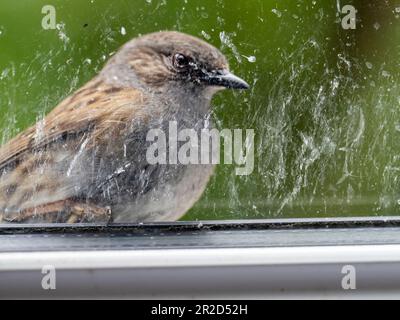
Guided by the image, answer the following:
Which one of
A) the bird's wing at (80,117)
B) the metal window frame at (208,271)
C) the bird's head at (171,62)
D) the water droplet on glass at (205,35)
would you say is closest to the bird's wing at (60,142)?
the bird's wing at (80,117)

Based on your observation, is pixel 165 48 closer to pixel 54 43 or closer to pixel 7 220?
pixel 54 43

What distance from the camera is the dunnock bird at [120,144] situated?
185 centimetres

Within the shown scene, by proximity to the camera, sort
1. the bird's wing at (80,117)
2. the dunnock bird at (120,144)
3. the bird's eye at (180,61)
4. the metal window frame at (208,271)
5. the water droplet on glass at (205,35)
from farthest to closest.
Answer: the bird's eye at (180,61) → the water droplet on glass at (205,35) → the bird's wing at (80,117) → the dunnock bird at (120,144) → the metal window frame at (208,271)

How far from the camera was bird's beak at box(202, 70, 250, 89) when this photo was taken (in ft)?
6.86

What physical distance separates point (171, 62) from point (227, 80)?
0.30 m

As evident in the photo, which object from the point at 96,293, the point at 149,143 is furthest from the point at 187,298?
the point at 149,143

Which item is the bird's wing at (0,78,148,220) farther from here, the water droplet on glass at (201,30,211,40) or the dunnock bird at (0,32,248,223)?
the water droplet on glass at (201,30,211,40)

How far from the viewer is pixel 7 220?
1793 millimetres

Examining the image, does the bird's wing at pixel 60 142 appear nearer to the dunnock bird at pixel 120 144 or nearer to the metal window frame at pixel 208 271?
the dunnock bird at pixel 120 144

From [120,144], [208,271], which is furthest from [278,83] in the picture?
[208,271]

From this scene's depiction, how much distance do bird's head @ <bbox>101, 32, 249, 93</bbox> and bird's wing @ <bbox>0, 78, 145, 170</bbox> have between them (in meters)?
0.10

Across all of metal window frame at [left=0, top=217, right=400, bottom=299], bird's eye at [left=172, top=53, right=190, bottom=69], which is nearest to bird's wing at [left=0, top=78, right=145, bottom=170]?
bird's eye at [left=172, top=53, right=190, bottom=69]

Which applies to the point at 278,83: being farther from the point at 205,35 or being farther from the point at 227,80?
the point at 205,35

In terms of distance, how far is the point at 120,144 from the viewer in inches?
79.1
